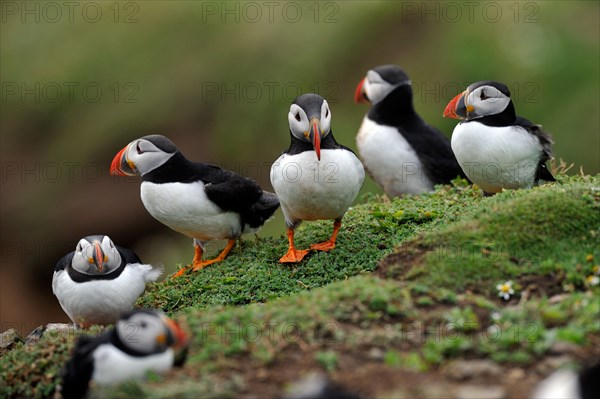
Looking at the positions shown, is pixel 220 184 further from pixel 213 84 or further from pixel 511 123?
pixel 213 84

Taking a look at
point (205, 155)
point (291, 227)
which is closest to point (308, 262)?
point (291, 227)

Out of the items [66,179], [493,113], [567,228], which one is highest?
[493,113]

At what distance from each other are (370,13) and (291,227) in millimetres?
9620

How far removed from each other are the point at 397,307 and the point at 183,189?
2.87 metres

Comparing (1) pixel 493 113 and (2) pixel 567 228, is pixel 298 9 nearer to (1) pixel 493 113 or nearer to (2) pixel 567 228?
(1) pixel 493 113

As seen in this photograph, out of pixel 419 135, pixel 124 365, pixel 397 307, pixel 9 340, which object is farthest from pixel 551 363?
pixel 419 135

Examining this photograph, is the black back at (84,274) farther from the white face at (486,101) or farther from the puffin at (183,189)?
the white face at (486,101)

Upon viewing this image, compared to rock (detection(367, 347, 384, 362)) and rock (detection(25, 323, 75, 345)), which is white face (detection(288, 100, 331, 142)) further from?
rock (detection(367, 347, 384, 362))

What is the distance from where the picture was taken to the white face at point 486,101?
718cm

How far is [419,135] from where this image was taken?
9.96 meters

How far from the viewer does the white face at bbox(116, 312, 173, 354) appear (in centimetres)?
452

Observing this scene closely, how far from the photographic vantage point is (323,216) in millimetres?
7117

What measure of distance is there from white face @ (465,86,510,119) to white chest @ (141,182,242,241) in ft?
7.58

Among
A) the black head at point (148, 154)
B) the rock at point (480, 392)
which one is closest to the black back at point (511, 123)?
the black head at point (148, 154)
